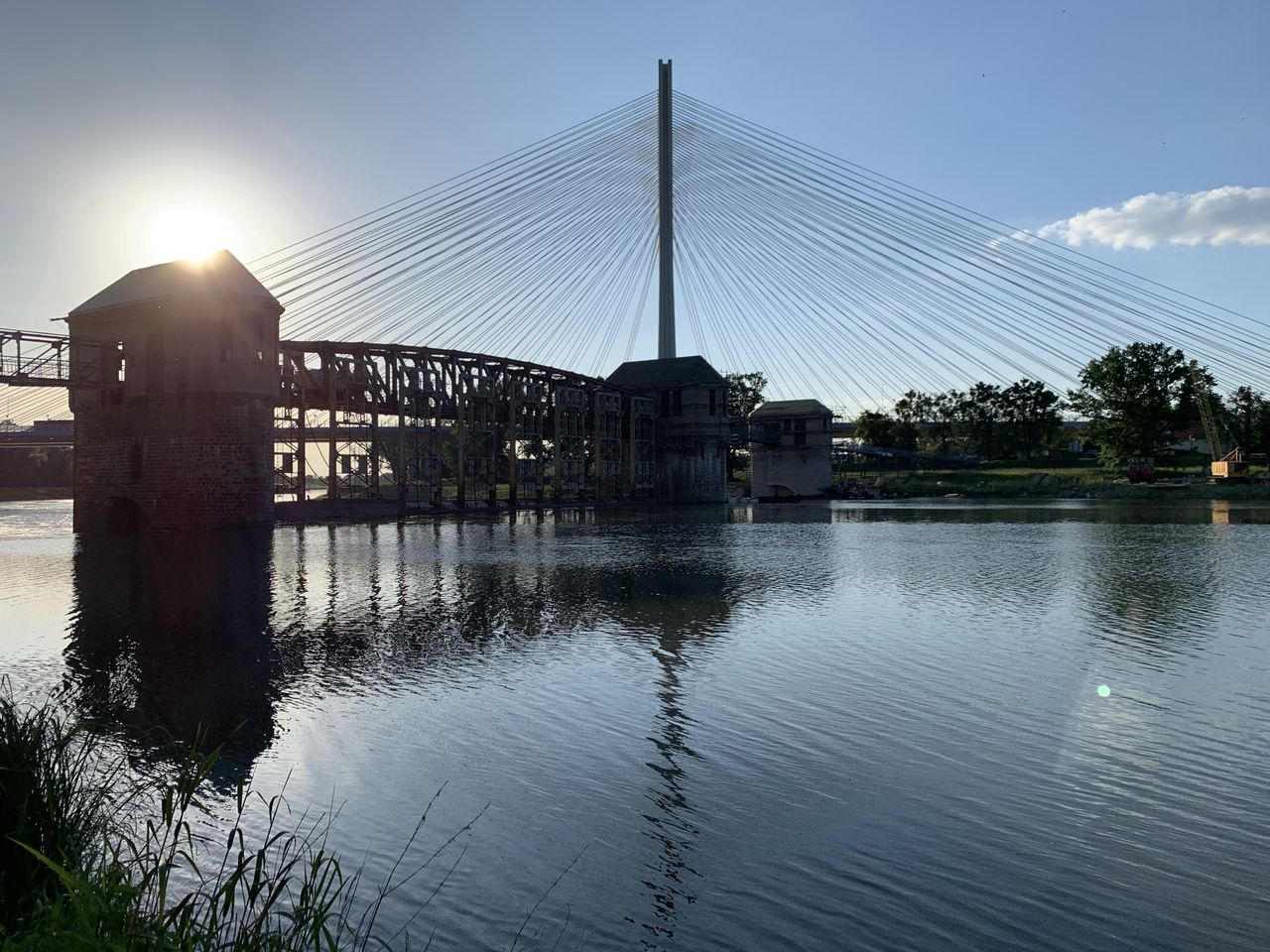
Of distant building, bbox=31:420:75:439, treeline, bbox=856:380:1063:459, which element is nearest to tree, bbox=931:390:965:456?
treeline, bbox=856:380:1063:459

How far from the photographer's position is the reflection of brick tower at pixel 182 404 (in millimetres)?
45188

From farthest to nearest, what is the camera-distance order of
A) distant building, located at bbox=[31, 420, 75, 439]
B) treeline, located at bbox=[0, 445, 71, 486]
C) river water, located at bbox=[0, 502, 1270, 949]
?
treeline, located at bbox=[0, 445, 71, 486] < distant building, located at bbox=[31, 420, 75, 439] < river water, located at bbox=[0, 502, 1270, 949]

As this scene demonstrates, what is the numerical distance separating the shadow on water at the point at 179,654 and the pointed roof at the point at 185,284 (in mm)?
20636

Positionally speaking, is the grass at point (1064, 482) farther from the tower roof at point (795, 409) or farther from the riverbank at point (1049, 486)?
the tower roof at point (795, 409)

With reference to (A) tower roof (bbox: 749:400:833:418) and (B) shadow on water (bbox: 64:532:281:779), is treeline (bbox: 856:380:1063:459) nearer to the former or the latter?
(A) tower roof (bbox: 749:400:833:418)

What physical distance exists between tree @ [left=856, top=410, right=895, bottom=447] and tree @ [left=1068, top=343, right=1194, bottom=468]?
38.3m

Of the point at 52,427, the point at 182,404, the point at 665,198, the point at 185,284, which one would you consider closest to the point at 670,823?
the point at 182,404

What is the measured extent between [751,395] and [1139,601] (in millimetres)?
123853

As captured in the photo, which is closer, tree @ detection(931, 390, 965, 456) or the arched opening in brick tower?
the arched opening in brick tower

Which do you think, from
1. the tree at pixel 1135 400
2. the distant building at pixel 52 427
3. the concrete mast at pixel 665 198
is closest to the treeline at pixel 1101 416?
the tree at pixel 1135 400

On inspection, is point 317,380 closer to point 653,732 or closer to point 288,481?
point 288,481

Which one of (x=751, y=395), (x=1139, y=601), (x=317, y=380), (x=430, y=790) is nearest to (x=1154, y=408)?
(x=751, y=395)

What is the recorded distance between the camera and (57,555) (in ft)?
110

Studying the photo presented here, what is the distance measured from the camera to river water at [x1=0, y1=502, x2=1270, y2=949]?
6.34 metres
